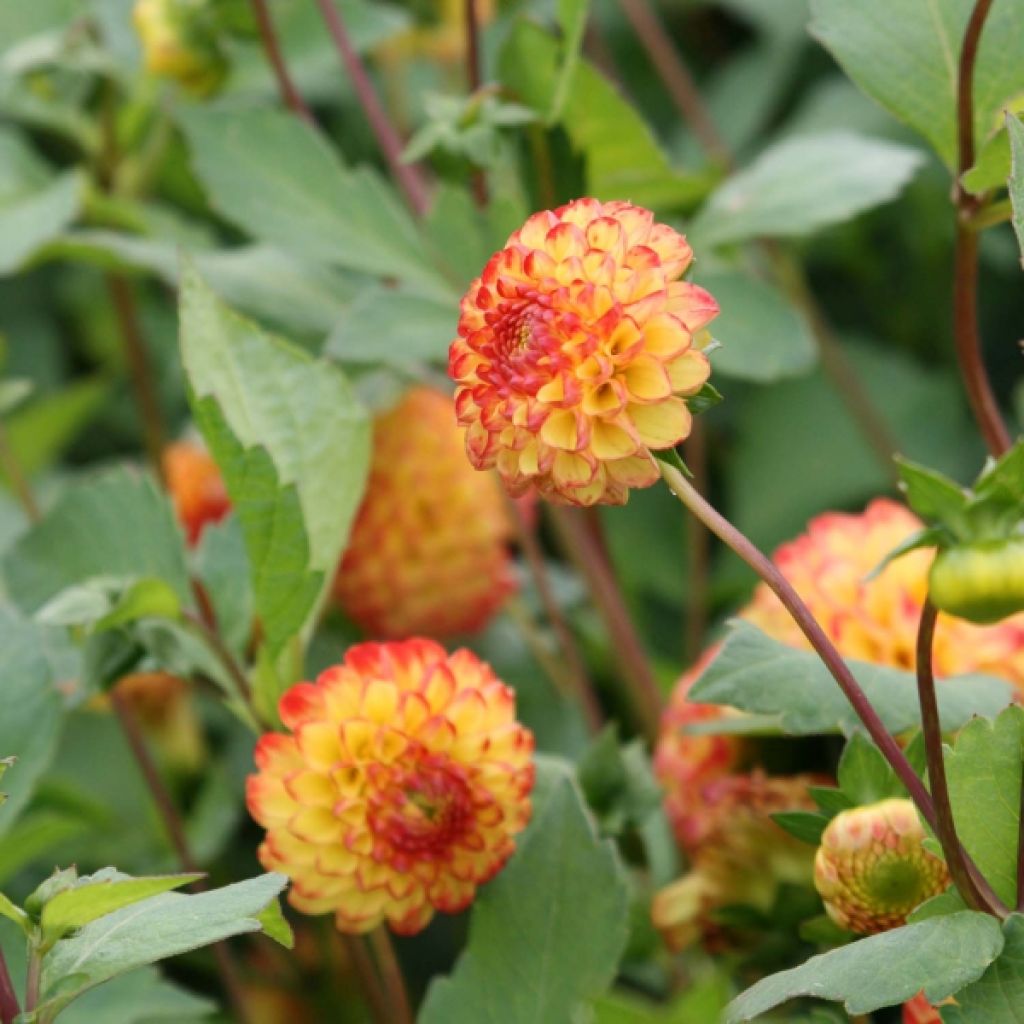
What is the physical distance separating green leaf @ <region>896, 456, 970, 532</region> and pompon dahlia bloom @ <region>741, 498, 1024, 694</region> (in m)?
0.17

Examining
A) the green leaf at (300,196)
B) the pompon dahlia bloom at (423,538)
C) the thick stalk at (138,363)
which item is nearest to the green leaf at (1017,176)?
the green leaf at (300,196)

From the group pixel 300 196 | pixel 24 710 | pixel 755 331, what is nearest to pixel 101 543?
pixel 24 710

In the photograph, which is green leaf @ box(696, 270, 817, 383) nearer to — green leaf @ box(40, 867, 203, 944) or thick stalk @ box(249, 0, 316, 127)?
thick stalk @ box(249, 0, 316, 127)

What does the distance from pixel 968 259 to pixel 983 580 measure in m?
0.24

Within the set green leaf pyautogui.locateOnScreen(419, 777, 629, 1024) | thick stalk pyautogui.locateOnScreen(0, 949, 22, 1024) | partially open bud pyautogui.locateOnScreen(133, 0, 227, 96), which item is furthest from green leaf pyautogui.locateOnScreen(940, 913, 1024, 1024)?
partially open bud pyautogui.locateOnScreen(133, 0, 227, 96)

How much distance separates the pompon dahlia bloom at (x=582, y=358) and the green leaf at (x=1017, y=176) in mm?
87

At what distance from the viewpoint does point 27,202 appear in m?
0.88

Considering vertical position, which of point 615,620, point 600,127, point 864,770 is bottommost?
point 615,620

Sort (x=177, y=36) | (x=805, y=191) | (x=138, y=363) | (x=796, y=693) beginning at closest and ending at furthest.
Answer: (x=796, y=693), (x=805, y=191), (x=177, y=36), (x=138, y=363)

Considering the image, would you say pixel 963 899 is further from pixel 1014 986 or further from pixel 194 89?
pixel 194 89

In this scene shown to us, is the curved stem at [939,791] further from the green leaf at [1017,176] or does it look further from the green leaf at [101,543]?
the green leaf at [101,543]

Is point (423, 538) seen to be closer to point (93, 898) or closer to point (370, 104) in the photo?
point (370, 104)

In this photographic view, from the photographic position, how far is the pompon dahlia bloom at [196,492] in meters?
0.86

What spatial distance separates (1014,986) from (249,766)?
0.53m
